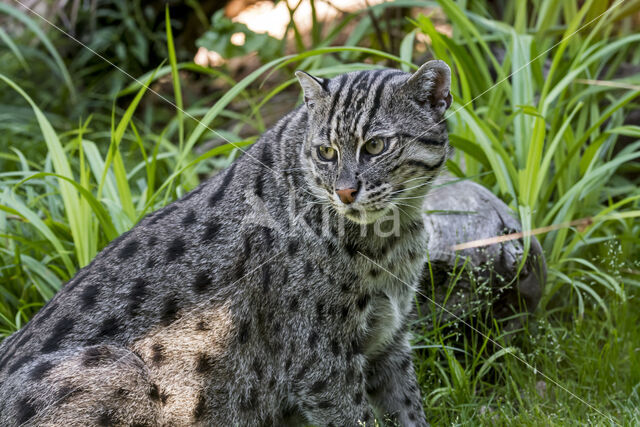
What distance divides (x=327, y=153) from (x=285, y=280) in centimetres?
78

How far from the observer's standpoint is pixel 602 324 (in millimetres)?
5309

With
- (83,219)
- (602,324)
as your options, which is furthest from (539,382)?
(83,219)

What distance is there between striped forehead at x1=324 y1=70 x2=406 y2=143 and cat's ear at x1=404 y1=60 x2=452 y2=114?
0.60 feet

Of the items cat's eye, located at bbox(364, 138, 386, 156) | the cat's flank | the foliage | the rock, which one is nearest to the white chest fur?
the cat's flank

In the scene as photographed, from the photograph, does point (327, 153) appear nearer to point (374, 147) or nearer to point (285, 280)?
point (374, 147)

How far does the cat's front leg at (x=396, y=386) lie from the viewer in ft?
14.6

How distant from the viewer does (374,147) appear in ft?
13.3

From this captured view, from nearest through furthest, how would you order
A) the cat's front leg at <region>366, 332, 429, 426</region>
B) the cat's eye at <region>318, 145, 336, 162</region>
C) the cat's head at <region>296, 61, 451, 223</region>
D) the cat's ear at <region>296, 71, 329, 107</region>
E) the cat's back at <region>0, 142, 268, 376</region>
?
1. the cat's back at <region>0, 142, 268, 376</region>
2. the cat's head at <region>296, 61, 451, 223</region>
3. the cat's eye at <region>318, 145, 336, 162</region>
4. the cat's ear at <region>296, 71, 329, 107</region>
5. the cat's front leg at <region>366, 332, 429, 426</region>

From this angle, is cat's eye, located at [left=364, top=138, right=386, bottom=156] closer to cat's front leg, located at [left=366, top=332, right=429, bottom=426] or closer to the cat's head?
the cat's head

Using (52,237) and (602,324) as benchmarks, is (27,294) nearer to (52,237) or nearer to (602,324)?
(52,237)

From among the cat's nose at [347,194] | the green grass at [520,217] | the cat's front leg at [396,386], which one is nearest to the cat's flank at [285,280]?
the cat's nose at [347,194]

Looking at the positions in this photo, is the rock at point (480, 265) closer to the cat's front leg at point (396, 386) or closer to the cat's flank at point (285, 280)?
the cat's front leg at point (396, 386)

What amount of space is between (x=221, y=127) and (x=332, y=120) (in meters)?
6.05

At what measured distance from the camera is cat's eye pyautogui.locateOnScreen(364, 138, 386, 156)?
4047mm
